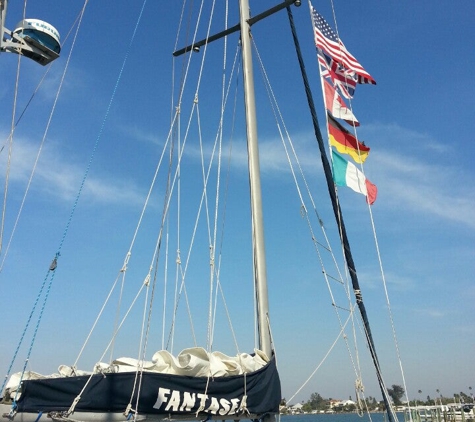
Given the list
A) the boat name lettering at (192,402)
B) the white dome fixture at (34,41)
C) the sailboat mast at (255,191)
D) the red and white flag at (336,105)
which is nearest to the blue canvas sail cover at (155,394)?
the boat name lettering at (192,402)

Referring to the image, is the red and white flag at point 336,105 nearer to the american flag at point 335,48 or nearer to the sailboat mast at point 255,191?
the american flag at point 335,48

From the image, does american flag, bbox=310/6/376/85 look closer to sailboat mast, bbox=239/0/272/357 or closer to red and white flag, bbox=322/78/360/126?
red and white flag, bbox=322/78/360/126

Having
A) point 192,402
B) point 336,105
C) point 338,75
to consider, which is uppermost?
point 338,75

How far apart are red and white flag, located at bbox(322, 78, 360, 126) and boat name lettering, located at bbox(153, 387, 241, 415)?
7.77 m

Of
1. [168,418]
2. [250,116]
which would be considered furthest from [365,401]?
[250,116]

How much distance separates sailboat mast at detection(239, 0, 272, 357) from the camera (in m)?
8.03

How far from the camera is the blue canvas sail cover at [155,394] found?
18.7 feet

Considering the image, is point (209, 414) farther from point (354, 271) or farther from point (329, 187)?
point (329, 187)

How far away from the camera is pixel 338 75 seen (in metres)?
12.5

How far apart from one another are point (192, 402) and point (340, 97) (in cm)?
889

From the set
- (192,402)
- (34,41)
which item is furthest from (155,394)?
(34,41)

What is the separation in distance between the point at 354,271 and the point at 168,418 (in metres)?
4.56

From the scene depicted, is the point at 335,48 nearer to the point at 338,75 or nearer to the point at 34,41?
the point at 338,75

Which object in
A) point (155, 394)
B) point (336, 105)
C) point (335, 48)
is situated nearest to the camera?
point (155, 394)
